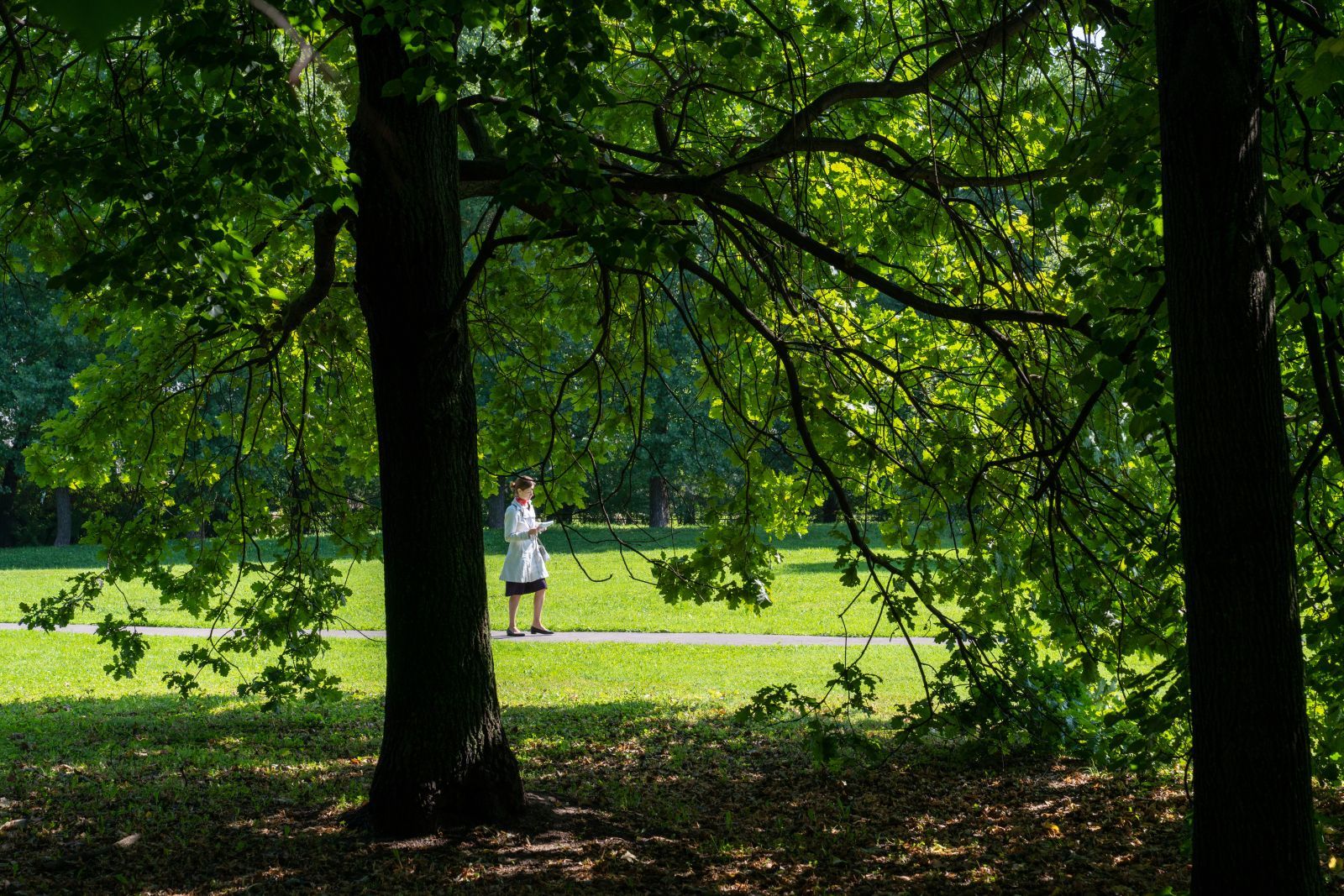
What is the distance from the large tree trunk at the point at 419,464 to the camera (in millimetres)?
5414

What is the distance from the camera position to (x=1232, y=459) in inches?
121

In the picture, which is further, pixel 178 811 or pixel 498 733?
pixel 178 811

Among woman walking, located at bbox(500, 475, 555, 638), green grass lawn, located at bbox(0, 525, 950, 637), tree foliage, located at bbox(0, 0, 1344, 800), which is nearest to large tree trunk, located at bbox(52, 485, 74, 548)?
green grass lawn, located at bbox(0, 525, 950, 637)

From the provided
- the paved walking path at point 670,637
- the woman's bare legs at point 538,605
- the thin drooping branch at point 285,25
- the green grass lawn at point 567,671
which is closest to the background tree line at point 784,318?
the thin drooping branch at point 285,25

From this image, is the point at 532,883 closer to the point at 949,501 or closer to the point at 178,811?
the point at 178,811

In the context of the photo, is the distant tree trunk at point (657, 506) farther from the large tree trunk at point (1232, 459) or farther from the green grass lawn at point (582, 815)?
the large tree trunk at point (1232, 459)

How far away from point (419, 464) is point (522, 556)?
28.2ft

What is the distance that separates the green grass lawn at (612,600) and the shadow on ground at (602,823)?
14.3 feet

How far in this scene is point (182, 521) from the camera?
7.61 meters

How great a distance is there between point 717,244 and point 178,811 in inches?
171

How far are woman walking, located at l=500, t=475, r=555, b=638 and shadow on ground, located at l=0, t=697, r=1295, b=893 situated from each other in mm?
4872

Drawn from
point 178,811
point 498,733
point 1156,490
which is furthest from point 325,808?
point 1156,490

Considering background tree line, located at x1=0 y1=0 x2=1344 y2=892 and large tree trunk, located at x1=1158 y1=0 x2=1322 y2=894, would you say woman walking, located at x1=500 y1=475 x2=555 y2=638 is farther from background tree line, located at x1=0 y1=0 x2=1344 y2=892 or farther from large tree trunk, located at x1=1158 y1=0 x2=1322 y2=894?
large tree trunk, located at x1=1158 y1=0 x2=1322 y2=894

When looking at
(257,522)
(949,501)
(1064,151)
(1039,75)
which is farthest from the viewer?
(257,522)
